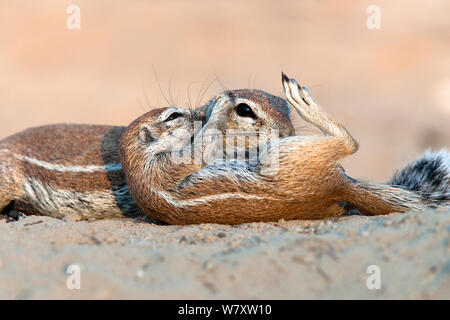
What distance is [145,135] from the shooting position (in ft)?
21.1

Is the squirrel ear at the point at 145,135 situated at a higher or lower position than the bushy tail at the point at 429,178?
higher

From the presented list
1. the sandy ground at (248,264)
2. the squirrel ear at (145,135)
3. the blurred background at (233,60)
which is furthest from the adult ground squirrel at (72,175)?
the blurred background at (233,60)

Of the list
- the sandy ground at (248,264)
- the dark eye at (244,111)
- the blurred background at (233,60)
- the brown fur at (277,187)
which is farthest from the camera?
the blurred background at (233,60)

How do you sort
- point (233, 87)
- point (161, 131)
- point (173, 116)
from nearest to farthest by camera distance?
point (161, 131)
point (173, 116)
point (233, 87)

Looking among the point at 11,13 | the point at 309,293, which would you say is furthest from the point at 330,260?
the point at 11,13

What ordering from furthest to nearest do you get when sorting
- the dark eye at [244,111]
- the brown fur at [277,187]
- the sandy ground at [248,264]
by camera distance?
the dark eye at [244,111] → the brown fur at [277,187] → the sandy ground at [248,264]

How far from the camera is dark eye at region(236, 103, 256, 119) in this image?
6.43m

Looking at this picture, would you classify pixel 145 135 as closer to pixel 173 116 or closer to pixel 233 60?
pixel 173 116

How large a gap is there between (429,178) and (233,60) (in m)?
14.4

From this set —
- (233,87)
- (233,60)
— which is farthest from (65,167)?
(233,60)

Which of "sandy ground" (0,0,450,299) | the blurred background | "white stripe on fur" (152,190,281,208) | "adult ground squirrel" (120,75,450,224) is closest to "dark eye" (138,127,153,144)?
"adult ground squirrel" (120,75,450,224)

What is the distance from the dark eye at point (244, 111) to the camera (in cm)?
643

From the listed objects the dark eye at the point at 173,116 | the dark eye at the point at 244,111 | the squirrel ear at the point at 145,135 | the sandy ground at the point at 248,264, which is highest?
the dark eye at the point at 244,111

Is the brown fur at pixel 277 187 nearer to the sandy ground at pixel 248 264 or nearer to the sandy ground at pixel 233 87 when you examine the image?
the sandy ground at pixel 233 87
